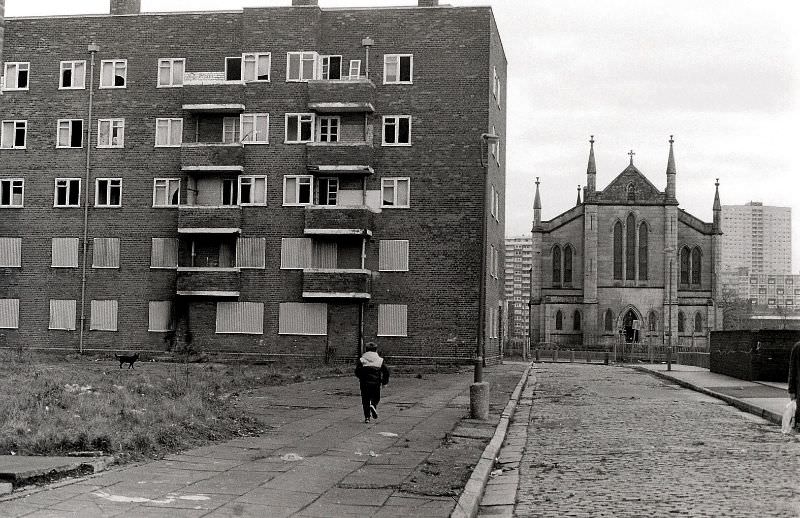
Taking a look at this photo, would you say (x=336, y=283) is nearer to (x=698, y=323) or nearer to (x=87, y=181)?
(x=87, y=181)

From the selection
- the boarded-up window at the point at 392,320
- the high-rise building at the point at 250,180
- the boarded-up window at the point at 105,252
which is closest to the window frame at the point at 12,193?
the high-rise building at the point at 250,180

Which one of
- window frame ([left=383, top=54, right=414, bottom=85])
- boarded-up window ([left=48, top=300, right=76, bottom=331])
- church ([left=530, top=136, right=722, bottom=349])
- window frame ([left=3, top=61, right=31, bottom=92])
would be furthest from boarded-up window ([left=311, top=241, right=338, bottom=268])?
church ([left=530, top=136, right=722, bottom=349])

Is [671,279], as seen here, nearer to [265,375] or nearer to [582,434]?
[265,375]

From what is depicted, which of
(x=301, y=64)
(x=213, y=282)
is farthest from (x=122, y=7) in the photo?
(x=213, y=282)

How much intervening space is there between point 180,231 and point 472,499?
38471 mm

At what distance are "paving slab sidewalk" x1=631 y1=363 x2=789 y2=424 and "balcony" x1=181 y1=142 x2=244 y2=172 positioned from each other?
74.7 feet

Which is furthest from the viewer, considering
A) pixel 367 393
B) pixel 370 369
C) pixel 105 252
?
pixel 105 252

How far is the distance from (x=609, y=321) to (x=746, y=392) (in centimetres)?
6365

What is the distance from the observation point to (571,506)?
10547 mm

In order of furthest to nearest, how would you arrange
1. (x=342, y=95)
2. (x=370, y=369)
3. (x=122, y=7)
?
1. (x=122, y=7)
2. (x=342, y=95)
3. (x=370, y=369)

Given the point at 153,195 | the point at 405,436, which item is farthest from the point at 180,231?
the point at 405,436

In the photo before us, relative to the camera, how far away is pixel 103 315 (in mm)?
48969

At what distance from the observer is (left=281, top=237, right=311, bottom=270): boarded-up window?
1853 inches

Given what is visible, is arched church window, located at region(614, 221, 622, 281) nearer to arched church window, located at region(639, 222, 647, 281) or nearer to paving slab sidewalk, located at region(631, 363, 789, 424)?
arched church window, located at region(639, 222, 647, 281)
